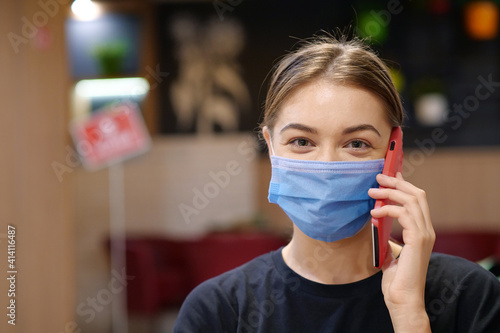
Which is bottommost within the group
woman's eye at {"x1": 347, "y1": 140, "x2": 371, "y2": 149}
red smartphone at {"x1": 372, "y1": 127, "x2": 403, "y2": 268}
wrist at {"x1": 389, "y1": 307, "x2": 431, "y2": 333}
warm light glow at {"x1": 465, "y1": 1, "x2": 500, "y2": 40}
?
wrist at {"x1": 389, "y1": 307, "x2": 431, "y2": 333}

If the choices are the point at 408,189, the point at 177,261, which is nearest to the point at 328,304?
the point at 408,189

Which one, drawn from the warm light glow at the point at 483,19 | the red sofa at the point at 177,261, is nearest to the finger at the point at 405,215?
the red sofa at the point at 177,261

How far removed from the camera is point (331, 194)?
69.6 inches

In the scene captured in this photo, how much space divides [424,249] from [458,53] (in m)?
7.30

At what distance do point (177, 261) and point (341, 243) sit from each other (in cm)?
→ 546

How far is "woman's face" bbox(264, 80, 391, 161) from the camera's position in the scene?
67.9 inches

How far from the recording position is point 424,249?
1684 mm

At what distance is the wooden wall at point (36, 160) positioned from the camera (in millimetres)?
3766

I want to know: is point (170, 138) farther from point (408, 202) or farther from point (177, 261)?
point (408, 202)

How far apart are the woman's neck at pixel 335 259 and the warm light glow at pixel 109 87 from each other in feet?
23.7

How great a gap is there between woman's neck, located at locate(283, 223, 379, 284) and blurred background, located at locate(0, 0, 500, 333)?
236cm

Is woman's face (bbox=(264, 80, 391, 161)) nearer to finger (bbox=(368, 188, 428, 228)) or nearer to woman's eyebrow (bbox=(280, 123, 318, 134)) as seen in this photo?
woman's eyebrow (bbox=(280, 123, 318, 134))

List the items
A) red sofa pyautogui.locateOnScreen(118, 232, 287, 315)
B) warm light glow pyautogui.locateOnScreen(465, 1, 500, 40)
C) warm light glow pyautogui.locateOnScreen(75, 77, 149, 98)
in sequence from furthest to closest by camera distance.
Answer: warm light glow pyautogui.locateOnScreen(75, 77, 149, 98)
warm light glow pyautogui.locateOnScreen(465, 1, 500, 40)
red sofa pyautogui.locateOnScreen(118, 232, 287, 315)

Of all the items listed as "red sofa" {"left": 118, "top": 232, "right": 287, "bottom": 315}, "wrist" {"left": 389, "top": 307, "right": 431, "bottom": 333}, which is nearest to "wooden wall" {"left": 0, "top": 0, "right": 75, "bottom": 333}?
"red sofa" {"left": 118, "top": 232, "right": 287, "bottom": 315}
